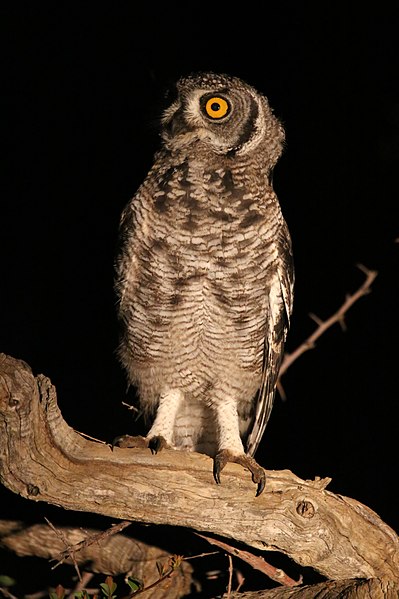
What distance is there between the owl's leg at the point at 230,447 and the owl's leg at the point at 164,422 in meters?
0.16

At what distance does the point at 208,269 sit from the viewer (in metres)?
2.57

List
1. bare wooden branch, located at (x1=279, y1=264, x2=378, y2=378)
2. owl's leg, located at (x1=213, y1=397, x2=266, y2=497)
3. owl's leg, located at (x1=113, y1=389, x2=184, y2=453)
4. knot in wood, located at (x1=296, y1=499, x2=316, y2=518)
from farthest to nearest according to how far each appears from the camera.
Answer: bare wooden branch, located at (x1=279, y1=264, x2=378, y2=378) < owl's leg, located at (x1=113, y1=389, x2=184, y2=453) < owl's leg, located at (x1=213, y1=397, x2=266, y2=497) < knot in wood, located at (x1=296, y1=499, x2=316, y2=518)

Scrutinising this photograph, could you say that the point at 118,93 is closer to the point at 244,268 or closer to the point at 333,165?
the point at 333,165

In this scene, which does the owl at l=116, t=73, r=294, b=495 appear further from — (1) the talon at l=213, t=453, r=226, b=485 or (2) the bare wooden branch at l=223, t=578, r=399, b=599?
(2) the bare wooden branch at l=223, t=578, r=399, b=599

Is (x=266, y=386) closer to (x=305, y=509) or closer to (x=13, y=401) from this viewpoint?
(x=305, y=509)

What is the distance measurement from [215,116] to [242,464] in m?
1.21

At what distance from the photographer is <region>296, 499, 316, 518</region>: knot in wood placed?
2.11 meters

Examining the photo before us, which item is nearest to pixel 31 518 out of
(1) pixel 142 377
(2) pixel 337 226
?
(1) pixel 142 377

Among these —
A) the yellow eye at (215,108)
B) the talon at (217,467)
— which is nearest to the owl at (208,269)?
the yellow eye at (215,108)

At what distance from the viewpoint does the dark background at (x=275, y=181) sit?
352cm

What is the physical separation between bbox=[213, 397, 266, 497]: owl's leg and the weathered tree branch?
0.03 m

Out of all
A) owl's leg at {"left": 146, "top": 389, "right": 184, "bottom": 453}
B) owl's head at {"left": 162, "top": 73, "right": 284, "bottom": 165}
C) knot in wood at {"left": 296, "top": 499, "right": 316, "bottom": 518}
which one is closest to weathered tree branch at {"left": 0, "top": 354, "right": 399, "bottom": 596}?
knot in wood at {"left": 296, "top": 499, "right": 316, "bottom": 518}

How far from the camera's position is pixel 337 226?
3.62 m

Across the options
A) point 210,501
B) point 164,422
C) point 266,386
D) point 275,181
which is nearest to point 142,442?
point 164,422
